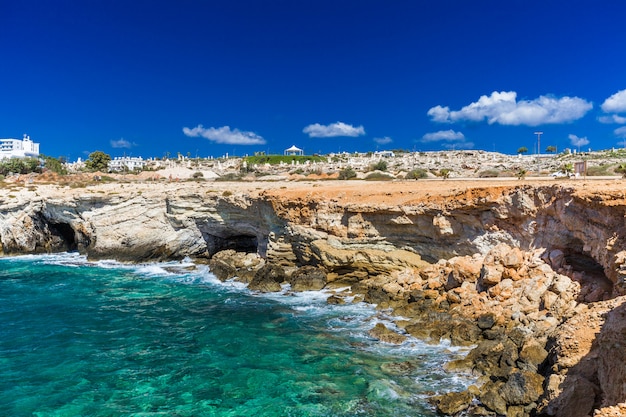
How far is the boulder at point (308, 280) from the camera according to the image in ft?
80.2

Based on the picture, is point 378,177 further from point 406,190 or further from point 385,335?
point 385,335

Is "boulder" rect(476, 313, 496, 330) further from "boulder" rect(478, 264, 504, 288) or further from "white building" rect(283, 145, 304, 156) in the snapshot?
"white building" rect(283, 145, 304, 156)

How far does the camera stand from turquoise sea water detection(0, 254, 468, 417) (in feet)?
40.0

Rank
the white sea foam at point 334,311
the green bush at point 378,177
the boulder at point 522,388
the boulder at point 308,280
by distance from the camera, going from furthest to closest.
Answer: the green bush at point 378,177, the boulder at point 308,280, the white sea foam at point 334,311, the boulder at point 522,388

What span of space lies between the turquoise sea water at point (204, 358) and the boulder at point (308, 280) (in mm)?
1057

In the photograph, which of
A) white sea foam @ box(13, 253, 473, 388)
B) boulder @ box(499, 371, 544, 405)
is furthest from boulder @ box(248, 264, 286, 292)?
boulder @ box(499, 371, 544, 405)

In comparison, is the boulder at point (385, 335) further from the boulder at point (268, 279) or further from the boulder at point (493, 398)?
the boulder at point (268, 279)

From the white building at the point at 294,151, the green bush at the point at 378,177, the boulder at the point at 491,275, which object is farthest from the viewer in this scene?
the white building at the point at 294,151

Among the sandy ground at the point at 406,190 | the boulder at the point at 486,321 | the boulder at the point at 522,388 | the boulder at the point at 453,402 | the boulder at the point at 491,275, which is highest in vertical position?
the sandy ground at the point at 406,190

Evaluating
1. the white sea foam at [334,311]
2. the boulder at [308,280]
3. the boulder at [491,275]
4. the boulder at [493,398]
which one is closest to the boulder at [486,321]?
the white sea foam at [334,311]

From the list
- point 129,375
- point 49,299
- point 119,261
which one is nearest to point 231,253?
point 119,261

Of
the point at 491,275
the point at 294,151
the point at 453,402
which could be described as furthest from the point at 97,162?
the point at 453,402

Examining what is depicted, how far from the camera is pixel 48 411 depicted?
39.2ft

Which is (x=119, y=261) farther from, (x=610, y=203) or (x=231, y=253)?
(x=610, y=203)
